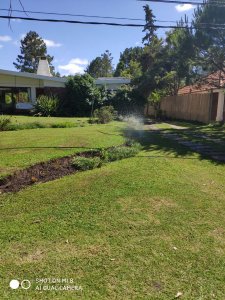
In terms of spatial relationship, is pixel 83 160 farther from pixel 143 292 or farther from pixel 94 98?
pixel 94 98

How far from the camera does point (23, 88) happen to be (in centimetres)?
2434

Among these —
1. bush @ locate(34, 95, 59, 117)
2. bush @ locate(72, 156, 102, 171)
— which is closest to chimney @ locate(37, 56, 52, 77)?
bush @ locate(34, 95, 59, 117)

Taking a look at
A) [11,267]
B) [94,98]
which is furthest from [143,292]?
[94,98]

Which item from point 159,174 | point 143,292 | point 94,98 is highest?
point 94,98

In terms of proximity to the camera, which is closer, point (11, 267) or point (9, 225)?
point (11, 267)

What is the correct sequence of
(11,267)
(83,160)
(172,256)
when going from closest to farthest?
(11,267)
(172,256)
(83,160)

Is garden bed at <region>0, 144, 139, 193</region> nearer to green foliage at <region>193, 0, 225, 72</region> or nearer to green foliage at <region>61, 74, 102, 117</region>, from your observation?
green foliage at <region>193, 0, 225, 72</region>

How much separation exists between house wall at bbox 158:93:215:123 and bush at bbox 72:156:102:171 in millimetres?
13563

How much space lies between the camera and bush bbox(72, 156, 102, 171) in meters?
6.47

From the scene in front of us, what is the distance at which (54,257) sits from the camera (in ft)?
11.1

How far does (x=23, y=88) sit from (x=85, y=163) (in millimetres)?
19500

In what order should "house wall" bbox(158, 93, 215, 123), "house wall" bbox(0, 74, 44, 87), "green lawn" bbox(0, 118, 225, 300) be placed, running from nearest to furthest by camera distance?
"green lawn" bbox(0, 118, 225, 300) → "house wall" bbox(158, 93, 215, 123) → "house wall" bbox(0, 74, 44, 87)

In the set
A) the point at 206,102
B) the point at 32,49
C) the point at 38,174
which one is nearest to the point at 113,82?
the point at 206,102

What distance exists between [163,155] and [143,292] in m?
5.21
